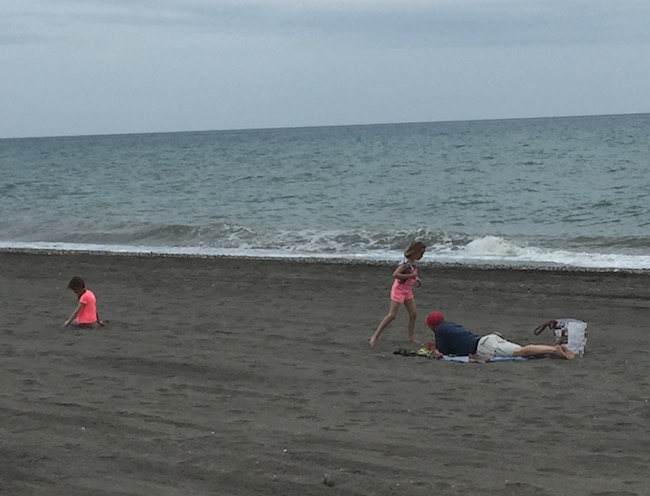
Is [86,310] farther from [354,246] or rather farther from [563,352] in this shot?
[354,246]

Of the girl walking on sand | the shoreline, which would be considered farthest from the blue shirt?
the shoreline

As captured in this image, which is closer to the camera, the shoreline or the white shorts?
the white shorts

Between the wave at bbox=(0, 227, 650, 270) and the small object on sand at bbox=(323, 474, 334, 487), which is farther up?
the small object on sand at bbox=(323, 474, 334, 487)

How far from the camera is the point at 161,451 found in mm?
7113

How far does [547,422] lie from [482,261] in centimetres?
1197

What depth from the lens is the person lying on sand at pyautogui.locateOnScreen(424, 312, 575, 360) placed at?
10.1 m

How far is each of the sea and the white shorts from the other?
813 cm

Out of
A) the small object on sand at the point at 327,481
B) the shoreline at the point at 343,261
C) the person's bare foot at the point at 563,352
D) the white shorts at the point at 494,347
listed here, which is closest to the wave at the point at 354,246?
the shoreline at the point at 343,261

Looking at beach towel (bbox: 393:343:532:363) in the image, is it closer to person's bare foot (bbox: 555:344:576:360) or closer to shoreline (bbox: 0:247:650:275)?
person's bare foot (bbox: 555:344:576:360)

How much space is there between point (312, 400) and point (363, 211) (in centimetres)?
2353

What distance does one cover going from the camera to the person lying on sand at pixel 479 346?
10109mm

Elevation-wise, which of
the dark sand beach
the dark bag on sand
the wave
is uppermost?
the dark bag on sand

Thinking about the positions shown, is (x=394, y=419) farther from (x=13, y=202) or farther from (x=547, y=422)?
(x=13, y=202)

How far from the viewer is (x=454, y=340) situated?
10.4 meters
